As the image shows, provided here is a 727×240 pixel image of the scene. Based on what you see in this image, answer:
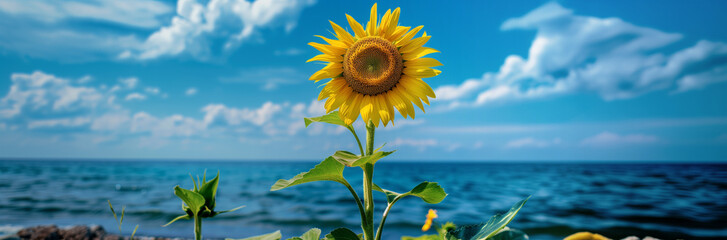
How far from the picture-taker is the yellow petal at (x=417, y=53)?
118 cm

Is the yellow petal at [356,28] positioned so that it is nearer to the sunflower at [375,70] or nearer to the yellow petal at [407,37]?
the sunflower at [375,70]

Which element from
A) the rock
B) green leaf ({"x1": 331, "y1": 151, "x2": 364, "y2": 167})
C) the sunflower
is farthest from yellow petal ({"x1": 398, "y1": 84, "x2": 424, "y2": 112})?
the rock

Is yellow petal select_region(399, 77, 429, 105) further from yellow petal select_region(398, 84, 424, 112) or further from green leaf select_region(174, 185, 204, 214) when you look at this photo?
→ green leaf select_region(174, 185, 204, 214)

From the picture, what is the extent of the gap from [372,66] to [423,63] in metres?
0.15

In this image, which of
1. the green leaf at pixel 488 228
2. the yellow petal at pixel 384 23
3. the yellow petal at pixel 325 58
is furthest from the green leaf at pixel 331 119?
the green leaf at pixel 488 228

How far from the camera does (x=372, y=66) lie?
1.18 meters

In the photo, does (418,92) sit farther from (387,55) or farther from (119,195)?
(119,195)

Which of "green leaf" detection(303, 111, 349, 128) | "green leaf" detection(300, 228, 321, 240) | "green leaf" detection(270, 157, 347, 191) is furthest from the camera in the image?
"green leaf" detection(300, 228, 321, 240)

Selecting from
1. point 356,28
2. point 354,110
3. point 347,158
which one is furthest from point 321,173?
point 356,28

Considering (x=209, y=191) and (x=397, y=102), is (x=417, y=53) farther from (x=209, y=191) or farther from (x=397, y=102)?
(x=209, y=191)

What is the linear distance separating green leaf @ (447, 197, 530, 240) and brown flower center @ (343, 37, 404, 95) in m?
0.48

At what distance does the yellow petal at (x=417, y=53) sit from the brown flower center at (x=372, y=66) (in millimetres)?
24

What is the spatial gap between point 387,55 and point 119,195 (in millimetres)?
19600

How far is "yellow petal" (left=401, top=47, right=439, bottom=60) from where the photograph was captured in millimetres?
A: 1183
